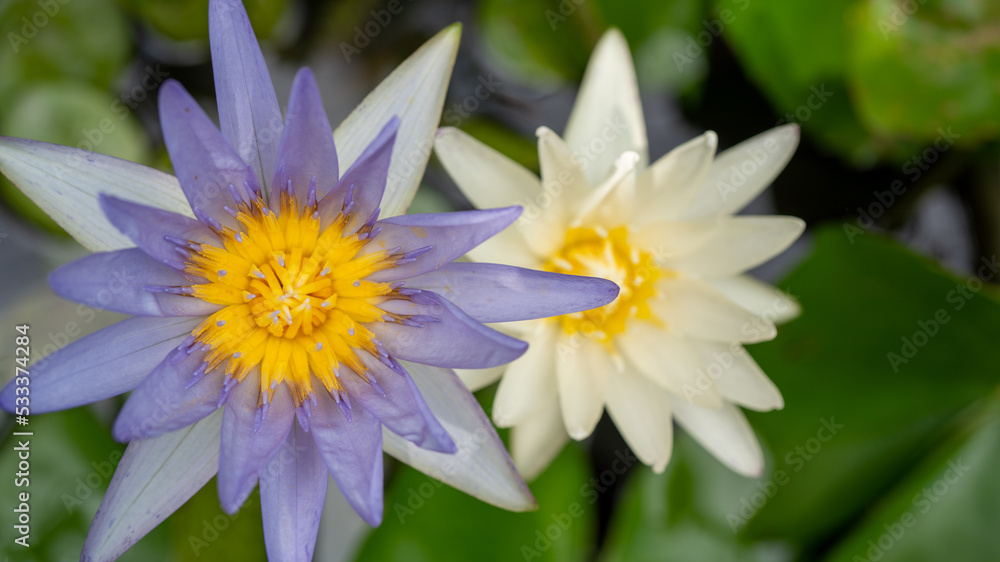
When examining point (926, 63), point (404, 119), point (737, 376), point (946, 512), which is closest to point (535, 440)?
point (737, 376)

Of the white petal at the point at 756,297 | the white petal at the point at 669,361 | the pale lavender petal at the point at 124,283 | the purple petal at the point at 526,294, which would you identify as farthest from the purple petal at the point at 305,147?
the white petal at the point at 756,297

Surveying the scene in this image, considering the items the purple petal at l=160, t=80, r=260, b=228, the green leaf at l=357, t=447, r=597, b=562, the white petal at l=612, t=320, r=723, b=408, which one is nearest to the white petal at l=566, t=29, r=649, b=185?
the white petal at l=612, t=320, r=723, b=408

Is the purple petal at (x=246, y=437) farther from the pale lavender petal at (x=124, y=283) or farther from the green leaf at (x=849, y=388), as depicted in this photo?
the green leaf at (x=849, y=388)

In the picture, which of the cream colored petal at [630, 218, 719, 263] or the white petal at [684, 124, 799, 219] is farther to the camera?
the white petal at [684, 124, 799, 219]

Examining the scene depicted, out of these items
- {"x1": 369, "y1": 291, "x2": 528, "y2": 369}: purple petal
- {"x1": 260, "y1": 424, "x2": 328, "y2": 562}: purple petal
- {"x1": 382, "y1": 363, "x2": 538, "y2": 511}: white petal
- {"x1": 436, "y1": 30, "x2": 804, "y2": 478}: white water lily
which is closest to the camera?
{"x1": 369, "y1": 291, "x2": 528, "y2": 369}: purple petal

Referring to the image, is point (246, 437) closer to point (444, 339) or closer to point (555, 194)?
point (444, 339)

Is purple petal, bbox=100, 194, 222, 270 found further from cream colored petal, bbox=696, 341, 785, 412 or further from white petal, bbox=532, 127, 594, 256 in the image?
cream colored petal, bbox=696, 341, 785, 412

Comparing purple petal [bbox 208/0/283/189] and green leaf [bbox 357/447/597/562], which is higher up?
purple petal [bbox 208/0/283/189]

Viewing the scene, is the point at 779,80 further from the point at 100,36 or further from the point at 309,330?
the point at 100,36
